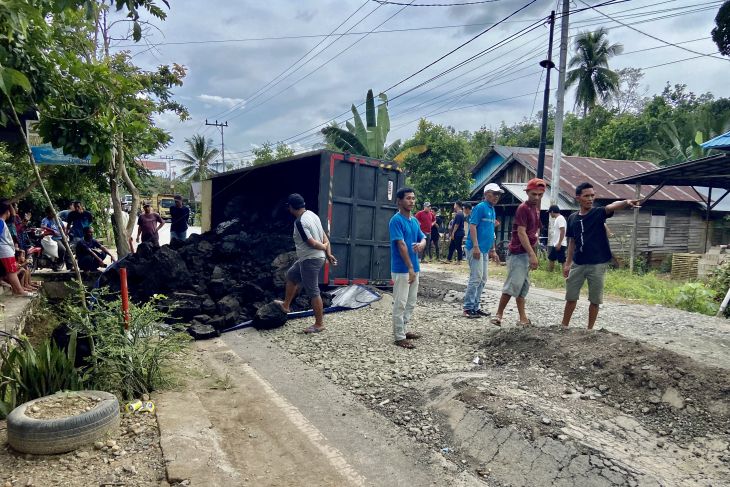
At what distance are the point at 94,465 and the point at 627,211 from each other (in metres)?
19.1

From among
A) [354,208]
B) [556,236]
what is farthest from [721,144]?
[354,208]

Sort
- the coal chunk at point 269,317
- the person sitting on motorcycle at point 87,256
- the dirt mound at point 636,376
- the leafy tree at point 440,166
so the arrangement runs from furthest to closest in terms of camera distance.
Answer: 1. the leafy tree at point 440,166
2. the person sitting on motorcycle at point 87,256
3. the coal chunk at point 269,317
4. the dirt mound at point 636,376

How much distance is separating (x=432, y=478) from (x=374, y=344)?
2580mm

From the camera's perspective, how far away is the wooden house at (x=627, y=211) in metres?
17.6

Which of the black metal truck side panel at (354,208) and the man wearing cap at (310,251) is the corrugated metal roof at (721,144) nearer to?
the black metal truck side panel at (354,208)

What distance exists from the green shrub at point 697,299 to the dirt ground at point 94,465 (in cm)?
854

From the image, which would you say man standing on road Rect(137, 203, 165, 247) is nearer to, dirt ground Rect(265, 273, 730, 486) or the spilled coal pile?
the spilled coal pile

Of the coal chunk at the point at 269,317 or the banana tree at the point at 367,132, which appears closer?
the coal chunk at the point at 269,317

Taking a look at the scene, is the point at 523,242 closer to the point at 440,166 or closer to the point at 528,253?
the point at 528,253

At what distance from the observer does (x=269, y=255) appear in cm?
867

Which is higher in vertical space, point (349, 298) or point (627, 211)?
point (627, 211)

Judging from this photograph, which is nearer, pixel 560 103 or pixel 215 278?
pixel 215 278

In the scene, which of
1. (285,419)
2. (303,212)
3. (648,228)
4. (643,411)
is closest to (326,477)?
(285,419)

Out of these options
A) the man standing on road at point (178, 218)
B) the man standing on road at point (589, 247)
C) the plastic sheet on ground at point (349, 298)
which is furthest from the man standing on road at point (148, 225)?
the man standing on road at point (589, 247)
